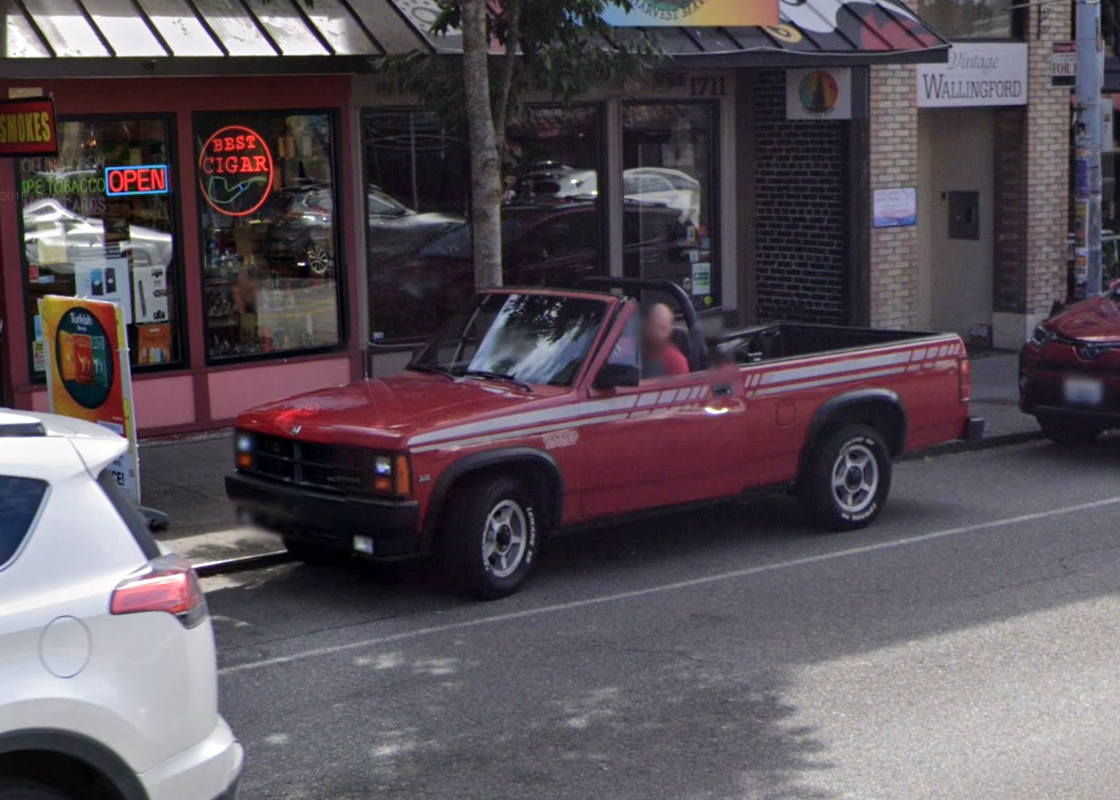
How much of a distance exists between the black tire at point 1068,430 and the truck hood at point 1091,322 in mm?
708

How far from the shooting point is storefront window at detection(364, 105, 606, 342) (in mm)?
14805

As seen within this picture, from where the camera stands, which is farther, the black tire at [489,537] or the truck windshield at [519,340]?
the truck windshield at [519,340]

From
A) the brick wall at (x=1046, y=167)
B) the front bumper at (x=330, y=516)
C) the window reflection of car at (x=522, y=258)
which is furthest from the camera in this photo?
the brick wall at (x=1046, y=167)

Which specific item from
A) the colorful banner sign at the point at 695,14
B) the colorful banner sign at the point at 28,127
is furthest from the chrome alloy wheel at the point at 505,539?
the colorful banner sign at the point at 695,14

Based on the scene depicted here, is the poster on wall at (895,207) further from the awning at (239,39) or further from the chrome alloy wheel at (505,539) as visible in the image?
the chrome alloy wheel at (505,539)

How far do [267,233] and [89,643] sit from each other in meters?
9.91

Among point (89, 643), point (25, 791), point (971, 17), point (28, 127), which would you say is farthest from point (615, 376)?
point (971, 17)

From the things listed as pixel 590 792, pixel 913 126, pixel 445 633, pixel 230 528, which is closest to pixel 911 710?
pixel 590 792

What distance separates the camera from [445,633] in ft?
27.4

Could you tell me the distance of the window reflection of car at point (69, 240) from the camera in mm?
12789

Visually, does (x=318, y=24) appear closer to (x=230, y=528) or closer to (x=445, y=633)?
(x=230, y=528)

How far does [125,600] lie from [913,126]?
14.3m

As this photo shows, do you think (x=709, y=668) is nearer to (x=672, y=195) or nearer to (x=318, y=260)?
(x=318, y=260)

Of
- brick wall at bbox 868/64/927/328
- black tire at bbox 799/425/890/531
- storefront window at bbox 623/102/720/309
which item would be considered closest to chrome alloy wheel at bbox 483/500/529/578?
black tire at bbox 799/425/890/531
